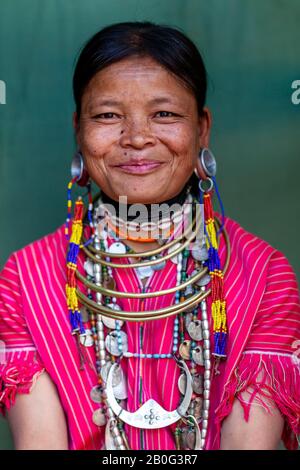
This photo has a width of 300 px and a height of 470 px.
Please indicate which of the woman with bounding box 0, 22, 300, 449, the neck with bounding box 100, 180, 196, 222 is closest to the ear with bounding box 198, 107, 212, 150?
the woman with bounding box 0, 22, 300, 449

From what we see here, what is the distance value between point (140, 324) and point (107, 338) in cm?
10

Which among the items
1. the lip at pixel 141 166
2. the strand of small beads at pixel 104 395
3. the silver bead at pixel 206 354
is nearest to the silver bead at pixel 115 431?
the strand of small beads at pixel 104 395

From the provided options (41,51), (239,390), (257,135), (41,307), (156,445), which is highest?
(41,51)

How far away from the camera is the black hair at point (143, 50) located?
206 centimetres

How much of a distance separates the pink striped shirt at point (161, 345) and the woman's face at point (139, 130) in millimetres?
245

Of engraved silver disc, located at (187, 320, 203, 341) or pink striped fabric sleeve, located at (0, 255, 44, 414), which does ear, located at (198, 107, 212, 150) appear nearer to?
engraved silver disc, located at (187, 320, 203, 341)

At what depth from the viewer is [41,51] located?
112 inches

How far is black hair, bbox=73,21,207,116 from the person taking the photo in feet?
6.76

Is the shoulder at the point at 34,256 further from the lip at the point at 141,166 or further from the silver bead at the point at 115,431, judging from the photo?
the silver bead at the point at 115,431

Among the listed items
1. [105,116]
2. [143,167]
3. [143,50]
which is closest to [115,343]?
[143,167]

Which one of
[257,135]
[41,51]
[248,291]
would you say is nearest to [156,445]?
[248,291]

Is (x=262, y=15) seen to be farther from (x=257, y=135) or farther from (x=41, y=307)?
(x=41, y=307)

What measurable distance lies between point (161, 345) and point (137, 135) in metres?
0.55
